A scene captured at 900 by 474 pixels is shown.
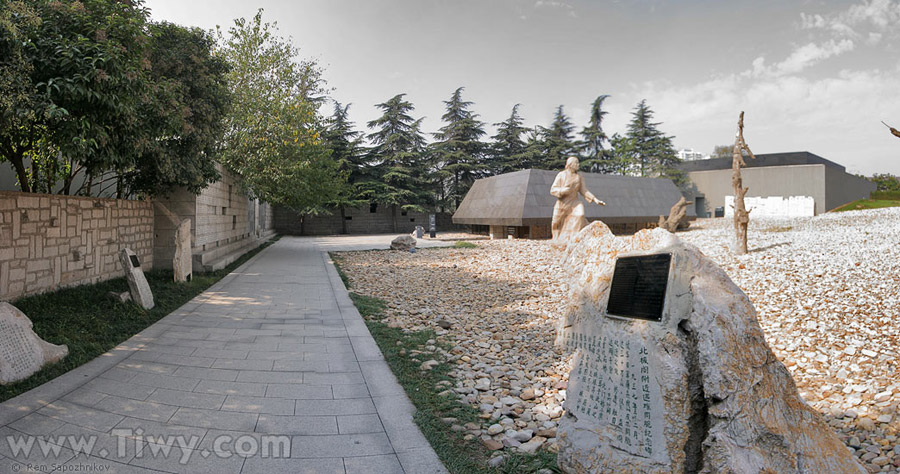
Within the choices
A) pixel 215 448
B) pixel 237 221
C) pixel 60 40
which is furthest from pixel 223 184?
pixel 215 448

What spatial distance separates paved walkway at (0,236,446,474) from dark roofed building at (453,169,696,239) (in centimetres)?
1401

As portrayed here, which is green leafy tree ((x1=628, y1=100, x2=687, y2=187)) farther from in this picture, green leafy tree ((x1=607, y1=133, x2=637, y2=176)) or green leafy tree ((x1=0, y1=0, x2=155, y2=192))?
→ green leafy tree ((x1=0, y1=0, x2=155, y2=192))

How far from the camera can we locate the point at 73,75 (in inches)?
185

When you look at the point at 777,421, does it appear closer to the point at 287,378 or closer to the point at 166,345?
the point at 287,378

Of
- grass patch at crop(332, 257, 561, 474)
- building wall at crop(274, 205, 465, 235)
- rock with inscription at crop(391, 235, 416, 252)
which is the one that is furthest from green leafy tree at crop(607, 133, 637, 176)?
grass patch at crop(332, 257, 561, 474)

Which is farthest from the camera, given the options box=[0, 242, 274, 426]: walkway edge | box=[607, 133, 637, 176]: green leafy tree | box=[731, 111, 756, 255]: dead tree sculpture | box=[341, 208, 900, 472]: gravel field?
box=[607, 133, 637, 176]: green leafy tree

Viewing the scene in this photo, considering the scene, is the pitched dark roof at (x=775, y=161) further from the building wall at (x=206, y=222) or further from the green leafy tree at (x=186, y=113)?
the green leafy tree at (x=186, y=113)

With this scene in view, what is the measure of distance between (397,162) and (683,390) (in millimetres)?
28641

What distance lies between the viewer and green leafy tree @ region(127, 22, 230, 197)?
8.30 m

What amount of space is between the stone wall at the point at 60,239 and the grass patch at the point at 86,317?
232 mm

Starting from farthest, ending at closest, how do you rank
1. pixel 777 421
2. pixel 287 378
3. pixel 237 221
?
pixel 237 221, pixel 287 378, pixel 777 421

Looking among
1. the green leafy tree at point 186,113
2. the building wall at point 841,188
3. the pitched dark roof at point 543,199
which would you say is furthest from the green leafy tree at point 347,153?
the building wall at point 841,188

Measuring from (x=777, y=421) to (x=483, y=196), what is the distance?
66.6 ft

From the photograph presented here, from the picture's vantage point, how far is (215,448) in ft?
9.35
